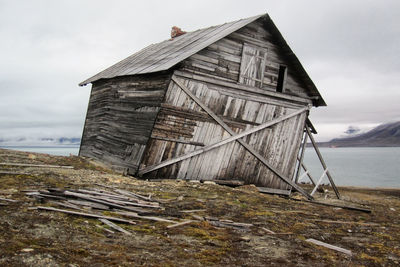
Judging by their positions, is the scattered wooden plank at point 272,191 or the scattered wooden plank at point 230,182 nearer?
the scattered wooden plank at point 230,182

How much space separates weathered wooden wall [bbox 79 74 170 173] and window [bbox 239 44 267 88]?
340cm

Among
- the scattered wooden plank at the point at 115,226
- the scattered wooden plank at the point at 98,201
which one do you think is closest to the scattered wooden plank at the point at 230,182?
the scattered wooden plank at the point at 98,201

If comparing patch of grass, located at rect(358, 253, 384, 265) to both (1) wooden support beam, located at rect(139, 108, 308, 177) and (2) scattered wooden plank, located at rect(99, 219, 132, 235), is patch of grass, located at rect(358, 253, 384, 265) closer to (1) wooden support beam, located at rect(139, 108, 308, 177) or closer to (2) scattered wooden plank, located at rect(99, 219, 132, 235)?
(2) scattered wooden plank, located at rect(99, 219, 132, 235)

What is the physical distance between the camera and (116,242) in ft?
15.2

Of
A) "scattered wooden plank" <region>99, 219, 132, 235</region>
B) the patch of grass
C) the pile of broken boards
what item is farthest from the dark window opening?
"scattered wooden plank" <region>99, 219, 132, 235</region>

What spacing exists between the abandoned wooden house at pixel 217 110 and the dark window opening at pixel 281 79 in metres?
0.05

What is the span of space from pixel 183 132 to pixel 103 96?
6895mm

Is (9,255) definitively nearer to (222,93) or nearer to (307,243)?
(307,243)

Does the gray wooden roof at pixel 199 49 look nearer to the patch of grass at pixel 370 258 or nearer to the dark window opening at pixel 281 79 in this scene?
the dark window opening at pixel 281 79

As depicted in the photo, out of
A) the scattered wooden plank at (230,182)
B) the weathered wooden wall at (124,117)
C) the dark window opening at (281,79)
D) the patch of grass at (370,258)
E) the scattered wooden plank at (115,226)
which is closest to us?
the patch of grass at (370,258)

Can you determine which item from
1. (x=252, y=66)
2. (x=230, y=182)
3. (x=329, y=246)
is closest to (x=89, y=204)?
(x=329, y=246)

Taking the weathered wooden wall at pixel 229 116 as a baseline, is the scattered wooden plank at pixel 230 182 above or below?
below

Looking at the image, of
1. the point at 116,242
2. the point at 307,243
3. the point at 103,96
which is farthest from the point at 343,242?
the point at 103,96

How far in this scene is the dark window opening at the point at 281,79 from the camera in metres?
14.6
